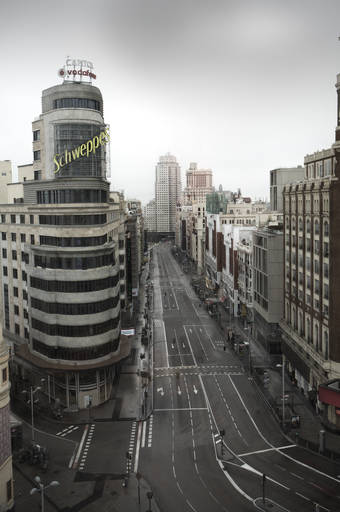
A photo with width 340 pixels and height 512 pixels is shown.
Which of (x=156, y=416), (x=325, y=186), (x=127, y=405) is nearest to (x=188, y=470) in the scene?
(x=156, y=416)

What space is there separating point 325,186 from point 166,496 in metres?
41.9

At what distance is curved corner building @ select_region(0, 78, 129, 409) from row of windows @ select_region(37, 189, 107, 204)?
0.14 ft

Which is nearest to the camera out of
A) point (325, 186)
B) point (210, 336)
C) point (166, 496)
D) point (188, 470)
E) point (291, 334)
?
point (166, 496)

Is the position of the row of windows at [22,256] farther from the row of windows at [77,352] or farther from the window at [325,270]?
the window at [325,270]

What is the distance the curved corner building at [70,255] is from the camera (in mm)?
71125

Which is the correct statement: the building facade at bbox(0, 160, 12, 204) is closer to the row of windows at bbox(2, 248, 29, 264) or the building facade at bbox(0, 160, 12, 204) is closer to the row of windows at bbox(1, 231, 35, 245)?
the row of windows at bbox(1, 231, 35, 245)

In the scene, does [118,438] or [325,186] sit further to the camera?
[325,186]

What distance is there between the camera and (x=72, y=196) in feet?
237

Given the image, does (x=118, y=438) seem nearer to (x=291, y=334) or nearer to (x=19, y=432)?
(x=19, y=432)

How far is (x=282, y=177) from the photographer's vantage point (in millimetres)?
108000

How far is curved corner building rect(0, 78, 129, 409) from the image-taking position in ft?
233

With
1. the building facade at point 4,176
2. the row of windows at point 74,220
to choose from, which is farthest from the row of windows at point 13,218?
the building facade at point 4,176

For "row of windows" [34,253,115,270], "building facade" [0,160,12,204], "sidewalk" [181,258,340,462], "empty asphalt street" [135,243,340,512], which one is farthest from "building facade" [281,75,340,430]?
"building facade" [0,160,12,204]

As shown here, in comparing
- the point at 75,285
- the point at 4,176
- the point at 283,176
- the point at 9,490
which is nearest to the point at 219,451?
the point at 9,490
